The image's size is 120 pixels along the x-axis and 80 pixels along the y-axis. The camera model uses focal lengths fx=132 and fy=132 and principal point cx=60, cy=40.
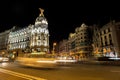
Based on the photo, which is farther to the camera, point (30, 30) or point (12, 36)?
point (12, 36)

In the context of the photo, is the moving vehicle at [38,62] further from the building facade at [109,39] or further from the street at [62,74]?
the building facade at [109,39]

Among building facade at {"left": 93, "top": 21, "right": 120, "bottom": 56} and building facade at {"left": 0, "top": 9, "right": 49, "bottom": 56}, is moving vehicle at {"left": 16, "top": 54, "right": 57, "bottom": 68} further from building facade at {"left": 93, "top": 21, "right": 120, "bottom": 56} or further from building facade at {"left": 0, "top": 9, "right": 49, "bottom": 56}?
building facade at {"left": 0, "top": 9, "right": 49, "bottom": 56}

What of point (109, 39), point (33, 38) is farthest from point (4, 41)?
point (109, 39)

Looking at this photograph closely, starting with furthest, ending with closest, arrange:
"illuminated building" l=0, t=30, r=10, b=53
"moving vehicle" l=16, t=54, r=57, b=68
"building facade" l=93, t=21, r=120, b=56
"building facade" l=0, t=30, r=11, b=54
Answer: "illuminated building" l=0, t=30, r=10, b=53 < "building facade" l=0, t=30, r=11, b=54 < "building facade" l=93, t=21, r=120, b=56 < "moving vehicle" l=16, t=54, r=57, b=68

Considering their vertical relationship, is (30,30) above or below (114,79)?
above

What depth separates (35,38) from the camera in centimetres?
7981

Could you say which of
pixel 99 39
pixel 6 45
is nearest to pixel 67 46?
pixel 99 39

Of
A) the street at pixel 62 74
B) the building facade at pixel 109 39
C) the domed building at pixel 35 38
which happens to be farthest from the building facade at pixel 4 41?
the street at pixel 62 74

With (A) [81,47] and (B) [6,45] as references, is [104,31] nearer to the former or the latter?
(A) [81,47]

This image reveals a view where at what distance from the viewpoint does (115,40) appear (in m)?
52.3

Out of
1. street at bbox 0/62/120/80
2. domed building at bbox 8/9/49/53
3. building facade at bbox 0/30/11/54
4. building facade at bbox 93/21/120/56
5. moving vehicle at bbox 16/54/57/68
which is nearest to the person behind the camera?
street at bbox 0/62/120/80

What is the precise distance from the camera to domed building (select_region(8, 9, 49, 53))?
79.2m

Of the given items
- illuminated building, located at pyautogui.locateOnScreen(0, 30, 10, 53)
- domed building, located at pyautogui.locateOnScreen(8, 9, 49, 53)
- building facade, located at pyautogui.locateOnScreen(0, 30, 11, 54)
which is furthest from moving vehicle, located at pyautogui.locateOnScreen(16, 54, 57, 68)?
illuminated building, located at pyautogui.locateOnScreen(0, 30, 10, 53)

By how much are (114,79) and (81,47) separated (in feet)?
210
